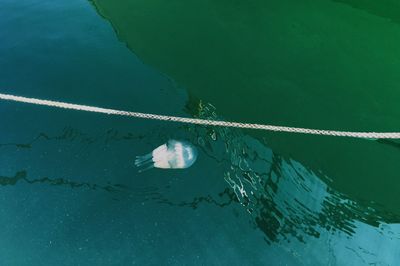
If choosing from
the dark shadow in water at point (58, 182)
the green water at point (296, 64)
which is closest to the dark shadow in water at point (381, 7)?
the green water at point (296, 64)

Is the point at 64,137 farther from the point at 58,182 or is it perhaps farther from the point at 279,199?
the point at 279,199

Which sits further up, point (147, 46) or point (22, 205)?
point (147, 46)

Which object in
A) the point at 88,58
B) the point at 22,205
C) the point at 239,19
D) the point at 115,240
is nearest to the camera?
the point at 115,240

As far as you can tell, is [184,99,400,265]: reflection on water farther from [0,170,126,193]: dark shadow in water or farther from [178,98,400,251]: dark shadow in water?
[0,170,126,193]: dark shadow in water

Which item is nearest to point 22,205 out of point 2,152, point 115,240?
point 2,152

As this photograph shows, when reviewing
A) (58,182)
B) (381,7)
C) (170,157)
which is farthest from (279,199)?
(381,7)

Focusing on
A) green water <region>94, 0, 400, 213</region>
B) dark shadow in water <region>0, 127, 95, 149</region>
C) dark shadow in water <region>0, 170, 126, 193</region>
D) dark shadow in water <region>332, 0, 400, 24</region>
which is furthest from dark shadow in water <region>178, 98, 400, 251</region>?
dark shadow in water <region>332, 0, 400, 24</region>

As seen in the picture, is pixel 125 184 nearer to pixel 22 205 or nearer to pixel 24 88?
pixel 22 205
